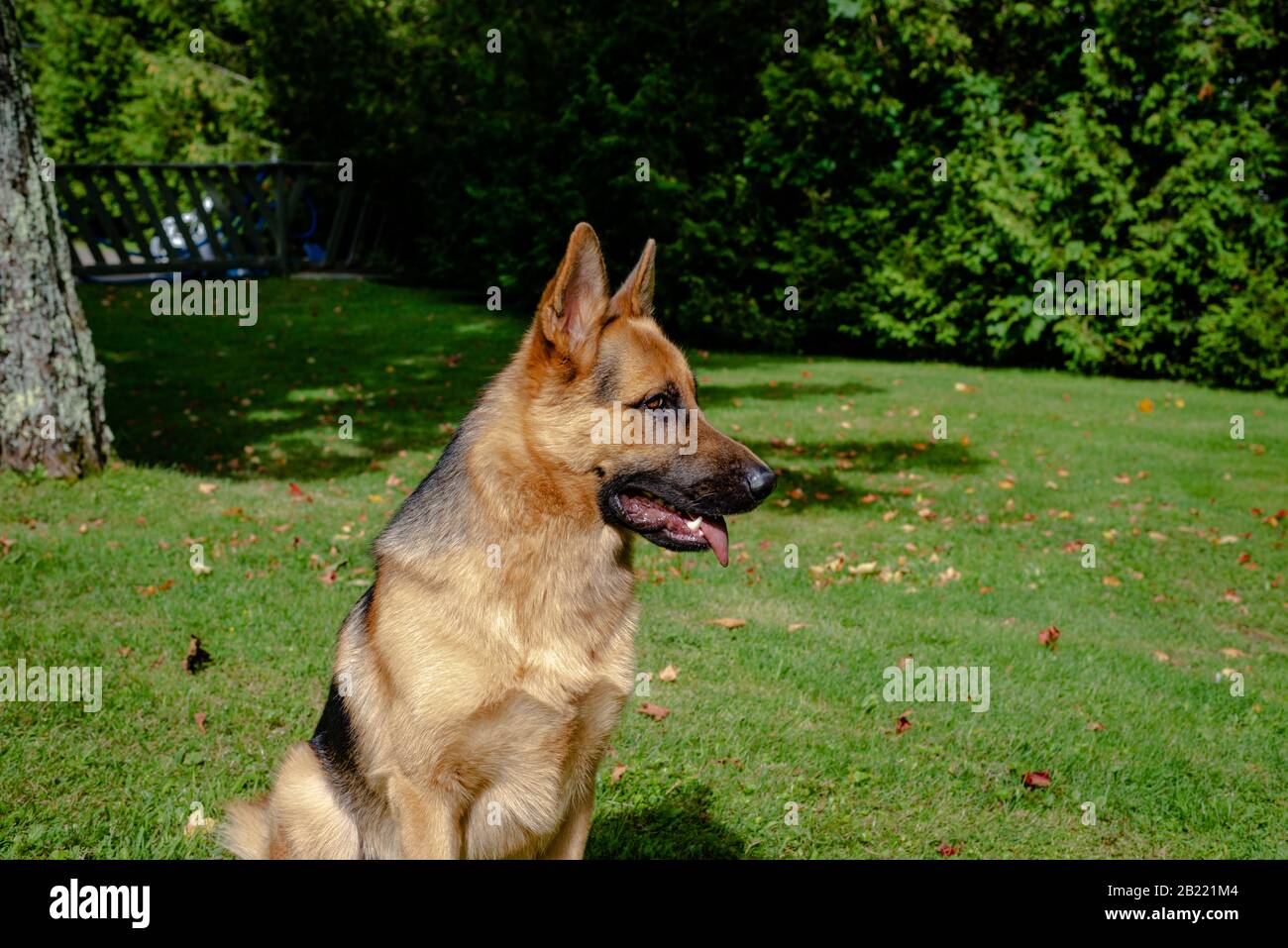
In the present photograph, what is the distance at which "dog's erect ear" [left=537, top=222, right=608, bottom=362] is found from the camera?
3152 millimetres

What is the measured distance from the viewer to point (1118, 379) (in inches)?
690

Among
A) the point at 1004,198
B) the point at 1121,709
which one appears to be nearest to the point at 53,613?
the point at 1121,709

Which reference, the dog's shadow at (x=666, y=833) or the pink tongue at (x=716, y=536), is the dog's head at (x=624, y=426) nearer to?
the pink tongue at (x=716, y=536)

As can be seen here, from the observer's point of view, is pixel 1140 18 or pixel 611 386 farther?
pixel 1140 18

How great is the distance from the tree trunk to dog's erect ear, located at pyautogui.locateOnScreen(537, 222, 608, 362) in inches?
263

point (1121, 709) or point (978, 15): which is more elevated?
point (978, 15)

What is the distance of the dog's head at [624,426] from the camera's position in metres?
3.23

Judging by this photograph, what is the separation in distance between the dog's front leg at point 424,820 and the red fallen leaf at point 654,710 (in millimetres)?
2371

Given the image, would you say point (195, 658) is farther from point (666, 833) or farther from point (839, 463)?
point (839, 463)

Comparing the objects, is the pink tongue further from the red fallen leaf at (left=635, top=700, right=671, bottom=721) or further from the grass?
the red fallen leaf at (left=635, top=700, right=671, bottom=721)

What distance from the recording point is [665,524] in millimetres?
3312
